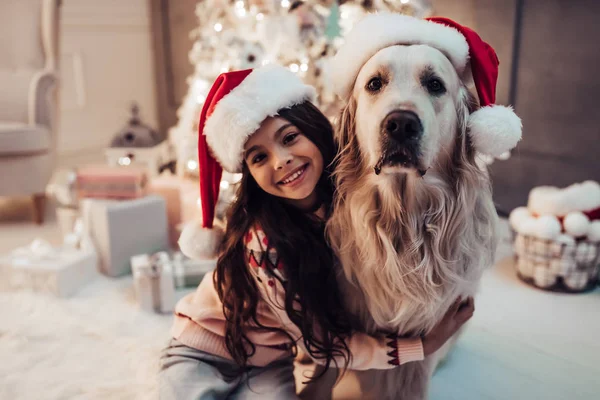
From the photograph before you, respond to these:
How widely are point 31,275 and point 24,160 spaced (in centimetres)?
94

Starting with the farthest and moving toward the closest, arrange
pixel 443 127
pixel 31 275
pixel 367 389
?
pixel 31 275, pixel 367 389, pixel 443 127

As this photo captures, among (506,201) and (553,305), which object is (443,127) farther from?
(506,201)

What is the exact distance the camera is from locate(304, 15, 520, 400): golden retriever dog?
97 cm

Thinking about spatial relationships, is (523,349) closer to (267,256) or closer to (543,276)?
(543,276)

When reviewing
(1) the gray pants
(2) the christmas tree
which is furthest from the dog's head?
(2) the christmas tree

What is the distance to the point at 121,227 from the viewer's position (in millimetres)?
2150

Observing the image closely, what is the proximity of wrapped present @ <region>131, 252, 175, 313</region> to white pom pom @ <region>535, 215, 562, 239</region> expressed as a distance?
1.37 meters

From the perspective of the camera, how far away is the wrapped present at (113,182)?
2.20m

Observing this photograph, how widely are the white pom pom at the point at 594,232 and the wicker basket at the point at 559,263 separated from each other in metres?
0.02

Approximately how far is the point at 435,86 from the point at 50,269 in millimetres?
1639

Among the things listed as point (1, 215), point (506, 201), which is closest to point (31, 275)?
point (1, 215)

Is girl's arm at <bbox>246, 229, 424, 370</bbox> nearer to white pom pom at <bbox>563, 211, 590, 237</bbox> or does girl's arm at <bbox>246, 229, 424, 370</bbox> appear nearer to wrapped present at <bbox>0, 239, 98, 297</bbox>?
white pom pom at <bbox>563, 211, 590, 237</bbox>

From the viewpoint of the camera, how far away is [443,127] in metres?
1.00

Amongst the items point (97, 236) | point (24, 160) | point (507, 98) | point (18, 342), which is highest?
point (507, 98)
